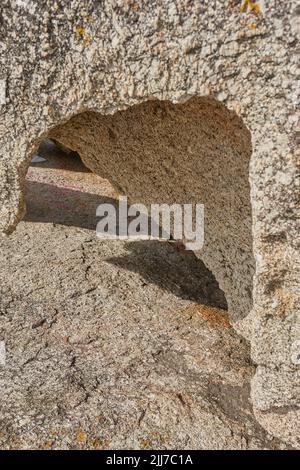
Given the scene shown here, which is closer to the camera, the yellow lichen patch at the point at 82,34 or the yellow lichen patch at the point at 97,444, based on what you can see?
the yellow lichen patch at the point at 82,34

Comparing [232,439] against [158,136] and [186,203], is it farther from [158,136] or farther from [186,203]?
[158,136]

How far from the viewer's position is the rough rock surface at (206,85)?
1996 mm

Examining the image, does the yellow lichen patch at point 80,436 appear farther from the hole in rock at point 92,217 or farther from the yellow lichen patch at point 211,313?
the hole in rock at point 92,217

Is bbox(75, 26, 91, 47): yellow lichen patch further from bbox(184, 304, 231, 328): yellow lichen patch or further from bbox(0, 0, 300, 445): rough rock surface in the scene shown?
bbox(184, 304, 231, 328): yellow lichen patch

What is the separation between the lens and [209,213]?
3.12m

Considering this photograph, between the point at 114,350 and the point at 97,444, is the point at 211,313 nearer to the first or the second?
the point at 114,350

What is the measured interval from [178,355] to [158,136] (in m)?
1.35

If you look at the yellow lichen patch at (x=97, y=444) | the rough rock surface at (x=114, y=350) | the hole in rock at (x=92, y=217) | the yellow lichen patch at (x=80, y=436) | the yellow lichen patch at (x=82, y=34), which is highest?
the yellow lichen patch at (x=82, y=34)

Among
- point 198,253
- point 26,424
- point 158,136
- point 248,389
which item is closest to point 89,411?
point 26,424

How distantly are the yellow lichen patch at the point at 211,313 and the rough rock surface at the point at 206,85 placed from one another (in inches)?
30.4

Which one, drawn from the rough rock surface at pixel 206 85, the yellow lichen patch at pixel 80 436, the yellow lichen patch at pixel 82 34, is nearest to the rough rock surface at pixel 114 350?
the yellow lichen patch at pixel 80 436

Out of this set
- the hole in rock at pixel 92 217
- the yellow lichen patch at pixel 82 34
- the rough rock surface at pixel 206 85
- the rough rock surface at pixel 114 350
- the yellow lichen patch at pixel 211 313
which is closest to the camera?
the rough rock surface at pixel 206 85

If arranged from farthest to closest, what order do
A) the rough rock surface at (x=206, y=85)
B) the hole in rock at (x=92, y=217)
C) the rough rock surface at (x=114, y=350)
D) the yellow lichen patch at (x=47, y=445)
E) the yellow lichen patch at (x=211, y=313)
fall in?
the hole in rock at (x=92, y=217), the yellow lichen patch at (x=211, y=313), the rough rock surface at (x=114, y=350), the yellow lichen patch at (x=47, y=445), the rough rock surface at (x=206, y=85)

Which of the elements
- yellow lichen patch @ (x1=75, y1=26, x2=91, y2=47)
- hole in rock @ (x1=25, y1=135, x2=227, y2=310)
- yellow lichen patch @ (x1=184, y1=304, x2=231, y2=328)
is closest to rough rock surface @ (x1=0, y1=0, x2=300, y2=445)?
yellow lichen patch @ (x1=75, y1=26, x2=91, y2=47)
